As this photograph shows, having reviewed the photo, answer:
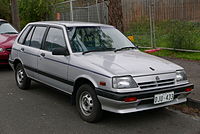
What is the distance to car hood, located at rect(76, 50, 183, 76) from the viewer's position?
4.21 meters

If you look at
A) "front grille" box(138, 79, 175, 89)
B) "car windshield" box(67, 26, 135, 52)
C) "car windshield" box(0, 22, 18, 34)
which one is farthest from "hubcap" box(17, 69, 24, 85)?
"car windshield" box(0, 22, 18, 34)

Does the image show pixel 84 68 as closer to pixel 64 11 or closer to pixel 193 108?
pixel 193 108

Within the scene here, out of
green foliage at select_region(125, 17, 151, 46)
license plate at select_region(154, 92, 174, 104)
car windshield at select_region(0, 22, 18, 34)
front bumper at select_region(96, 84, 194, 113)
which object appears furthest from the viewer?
green foliage at select_region(125, 17, 151, 46)

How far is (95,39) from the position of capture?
211 inches

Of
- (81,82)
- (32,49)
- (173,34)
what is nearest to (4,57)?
(32,49)

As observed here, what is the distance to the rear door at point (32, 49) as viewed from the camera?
593 centimetres

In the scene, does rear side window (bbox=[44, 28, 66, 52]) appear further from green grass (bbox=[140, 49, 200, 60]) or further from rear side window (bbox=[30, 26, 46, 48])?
green grass (bbox=[140, 49, 200, 60])

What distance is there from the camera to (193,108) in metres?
5.23

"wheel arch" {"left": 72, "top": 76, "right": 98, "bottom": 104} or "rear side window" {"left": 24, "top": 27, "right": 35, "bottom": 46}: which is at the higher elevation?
"rear side window" {"left": 24, "top": 27, "right": 35, "bottom": 46}

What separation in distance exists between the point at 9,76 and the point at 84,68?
470cm

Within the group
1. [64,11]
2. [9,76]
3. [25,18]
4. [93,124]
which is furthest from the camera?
[25,18]

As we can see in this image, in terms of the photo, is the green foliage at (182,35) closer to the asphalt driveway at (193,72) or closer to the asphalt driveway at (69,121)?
the asphalt driveway at (193,72)

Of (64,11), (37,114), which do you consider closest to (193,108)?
(37,114)

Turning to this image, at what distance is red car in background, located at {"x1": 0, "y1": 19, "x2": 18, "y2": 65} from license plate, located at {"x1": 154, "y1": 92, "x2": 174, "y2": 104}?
6.14m
